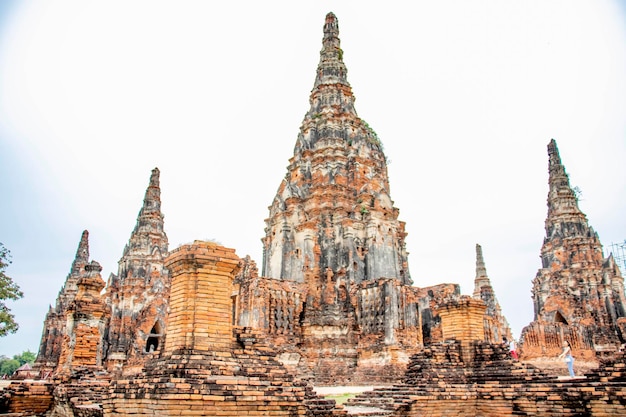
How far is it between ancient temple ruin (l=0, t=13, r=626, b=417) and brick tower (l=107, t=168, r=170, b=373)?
9cm

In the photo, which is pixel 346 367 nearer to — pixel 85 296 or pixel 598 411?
pixel 85 296

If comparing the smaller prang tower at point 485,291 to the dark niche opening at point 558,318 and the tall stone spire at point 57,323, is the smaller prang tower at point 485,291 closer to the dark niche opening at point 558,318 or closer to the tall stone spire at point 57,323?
the dark niche opening at point 558,318

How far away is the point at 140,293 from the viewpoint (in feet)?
114

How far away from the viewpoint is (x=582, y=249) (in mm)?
36781

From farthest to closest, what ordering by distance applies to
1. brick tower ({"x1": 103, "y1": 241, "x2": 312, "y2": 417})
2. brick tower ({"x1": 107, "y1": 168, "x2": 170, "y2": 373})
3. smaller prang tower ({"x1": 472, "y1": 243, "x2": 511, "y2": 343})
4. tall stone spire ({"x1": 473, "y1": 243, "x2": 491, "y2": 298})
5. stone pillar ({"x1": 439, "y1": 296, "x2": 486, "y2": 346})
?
1. tall stone spire ({"x1": 473, "y1": 243, "x2": 491, "y2": 298})
2. smaller prang tower ({"x1": 472, "y1": 243, "x2": 511, "y2": 343})
3. brick tower ({"x1": 107, "y1": 168, "x2": 170, "y2": 373})
4. stone pillar ({"x1": 439, "y1": 296, "x2": 486, "y2": 346})
5. brick tower ({"x1": 103, "y1": 241, "x2": 312, "y2": 417})

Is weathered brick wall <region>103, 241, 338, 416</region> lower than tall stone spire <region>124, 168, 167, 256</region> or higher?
lower

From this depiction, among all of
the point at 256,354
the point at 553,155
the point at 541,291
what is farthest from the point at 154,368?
the point at 553,155

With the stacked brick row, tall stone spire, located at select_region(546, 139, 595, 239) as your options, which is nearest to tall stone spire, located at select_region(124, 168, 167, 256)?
the stacked brick row

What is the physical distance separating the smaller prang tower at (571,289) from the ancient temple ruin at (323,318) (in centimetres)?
10

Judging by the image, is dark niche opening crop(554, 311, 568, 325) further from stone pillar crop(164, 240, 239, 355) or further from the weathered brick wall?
stone pillar crop(164, 240, 239, 355)

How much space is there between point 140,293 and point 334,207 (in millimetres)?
14808

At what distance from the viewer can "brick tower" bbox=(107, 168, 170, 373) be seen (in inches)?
1299

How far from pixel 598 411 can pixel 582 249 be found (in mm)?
28212

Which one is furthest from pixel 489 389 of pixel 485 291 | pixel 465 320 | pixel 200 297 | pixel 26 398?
pixel 485 291
